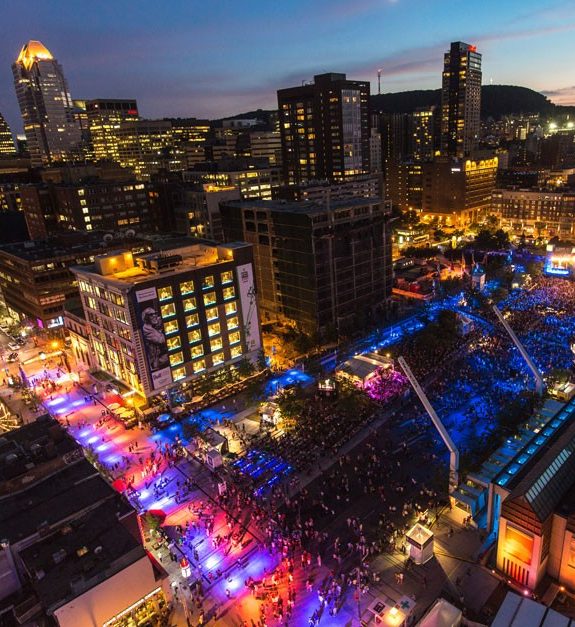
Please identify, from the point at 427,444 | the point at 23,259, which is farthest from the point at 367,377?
the point at 23,259

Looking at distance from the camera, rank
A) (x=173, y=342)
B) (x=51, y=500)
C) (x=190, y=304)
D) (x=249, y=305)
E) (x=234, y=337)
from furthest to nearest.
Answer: (x=249, y=305) < (x=234, y=337) < (x=190, y=304) < (x=173, y=342) < (x=51, y=500)

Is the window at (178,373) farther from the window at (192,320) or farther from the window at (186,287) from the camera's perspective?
the window at (186,287)

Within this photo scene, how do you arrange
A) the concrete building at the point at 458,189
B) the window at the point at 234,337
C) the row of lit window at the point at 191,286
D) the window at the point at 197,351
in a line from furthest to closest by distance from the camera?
1. the concrete building at the point at 458,189
2. the window at the point at 234,337
3. the window at the point at 197,351
4. the row of lit window at the point at 191,286

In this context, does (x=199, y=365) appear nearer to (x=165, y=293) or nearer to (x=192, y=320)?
(x=192, y=320)

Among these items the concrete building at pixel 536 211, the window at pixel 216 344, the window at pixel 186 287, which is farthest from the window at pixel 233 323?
the concrete building at pixel 536 211

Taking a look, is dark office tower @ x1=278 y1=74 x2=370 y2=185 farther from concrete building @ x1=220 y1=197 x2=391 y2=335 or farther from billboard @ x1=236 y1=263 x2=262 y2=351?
billboard @ x1=236 y1=263 x2=262 y2=351

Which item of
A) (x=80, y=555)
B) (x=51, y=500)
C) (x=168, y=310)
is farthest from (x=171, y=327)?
(x=80, y=555)
